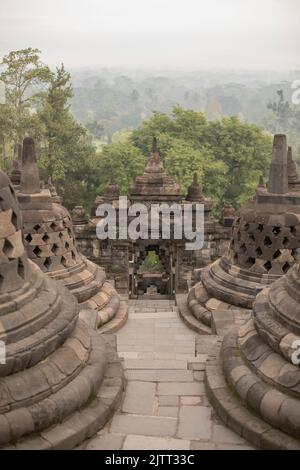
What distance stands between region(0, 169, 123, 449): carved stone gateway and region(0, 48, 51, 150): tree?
80.0ft

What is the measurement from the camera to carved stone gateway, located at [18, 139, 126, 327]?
8.42 metres

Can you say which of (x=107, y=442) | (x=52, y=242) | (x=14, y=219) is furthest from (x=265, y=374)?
(x=52, y=242)

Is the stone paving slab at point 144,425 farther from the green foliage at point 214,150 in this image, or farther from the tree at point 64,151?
the tree at point 64,151

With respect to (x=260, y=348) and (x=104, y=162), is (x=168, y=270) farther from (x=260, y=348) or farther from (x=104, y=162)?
(x=104, y=162)

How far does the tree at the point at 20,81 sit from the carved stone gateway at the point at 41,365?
80.0 ft

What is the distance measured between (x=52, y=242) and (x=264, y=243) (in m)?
3.97

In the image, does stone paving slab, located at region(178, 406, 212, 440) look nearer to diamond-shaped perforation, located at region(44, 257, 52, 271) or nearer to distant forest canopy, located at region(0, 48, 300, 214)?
diamond-shaped perforation, located at region(44, 257, 52, 271)

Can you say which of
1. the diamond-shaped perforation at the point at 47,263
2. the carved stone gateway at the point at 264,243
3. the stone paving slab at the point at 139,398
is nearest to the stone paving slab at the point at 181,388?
the stone paving slab at the point at 139,398

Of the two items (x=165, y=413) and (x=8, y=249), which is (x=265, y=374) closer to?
(x=165, y=413)

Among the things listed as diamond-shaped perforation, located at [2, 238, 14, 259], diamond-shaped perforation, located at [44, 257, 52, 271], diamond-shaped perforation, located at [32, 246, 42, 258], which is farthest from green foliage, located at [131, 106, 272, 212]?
diamond-shaped perforation, located at [2, 238, 14, 259]
